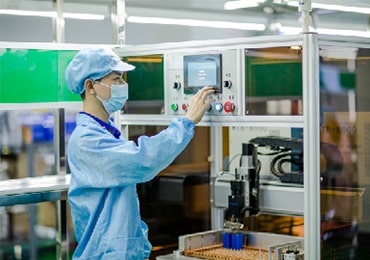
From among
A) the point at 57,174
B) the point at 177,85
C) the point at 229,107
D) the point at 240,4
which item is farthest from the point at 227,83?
the point at 240,4

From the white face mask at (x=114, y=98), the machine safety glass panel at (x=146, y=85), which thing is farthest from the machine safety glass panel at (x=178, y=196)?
the white face mask at (x=114, y=98)

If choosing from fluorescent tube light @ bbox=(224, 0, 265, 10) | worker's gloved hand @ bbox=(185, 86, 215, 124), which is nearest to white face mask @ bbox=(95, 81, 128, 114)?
worker's gloved hand @ bbox=(185, 86, 215, 124)

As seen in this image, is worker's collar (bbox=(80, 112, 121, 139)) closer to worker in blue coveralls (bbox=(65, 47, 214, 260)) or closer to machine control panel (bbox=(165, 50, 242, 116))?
worker in blue coveralls (bbox=(65, 47, 214, 260))

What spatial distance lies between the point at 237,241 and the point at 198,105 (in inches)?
29.8

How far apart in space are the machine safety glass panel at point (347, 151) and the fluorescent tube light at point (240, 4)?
4.94 meters

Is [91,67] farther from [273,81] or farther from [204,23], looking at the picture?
[204,23]

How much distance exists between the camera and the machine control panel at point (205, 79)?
2.68 meters

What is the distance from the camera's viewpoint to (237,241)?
3.07m

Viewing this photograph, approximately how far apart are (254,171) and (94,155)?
3.01 feet

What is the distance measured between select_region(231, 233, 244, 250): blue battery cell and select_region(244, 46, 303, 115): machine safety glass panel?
0.70m

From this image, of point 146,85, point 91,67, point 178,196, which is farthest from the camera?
point 178,196

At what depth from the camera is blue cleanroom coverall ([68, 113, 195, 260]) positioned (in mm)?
2479

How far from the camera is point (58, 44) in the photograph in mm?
3184

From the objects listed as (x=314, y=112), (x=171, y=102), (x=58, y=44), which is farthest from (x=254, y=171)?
(x=58, y=44)
